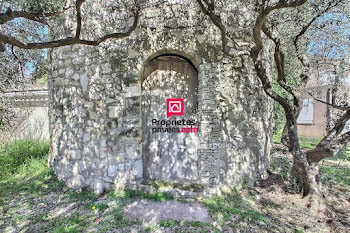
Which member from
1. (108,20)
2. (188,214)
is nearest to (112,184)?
(188,214)

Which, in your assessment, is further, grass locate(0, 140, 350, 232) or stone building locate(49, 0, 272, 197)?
stone building locate(49, 0, 272, 197)

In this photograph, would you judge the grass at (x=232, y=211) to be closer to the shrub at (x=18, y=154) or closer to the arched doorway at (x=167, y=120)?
the arched doorway at (x=167, y=120)

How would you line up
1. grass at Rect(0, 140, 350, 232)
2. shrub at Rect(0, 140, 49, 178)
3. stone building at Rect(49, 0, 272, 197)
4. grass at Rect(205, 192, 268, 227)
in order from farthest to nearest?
shrub at Rect(0, 140, 49, 178), stone building at Rect(49, 0, 272, 197), grass at Rect(205, 192, 268, 227), grass at Rect(0, 140, 350, 232)

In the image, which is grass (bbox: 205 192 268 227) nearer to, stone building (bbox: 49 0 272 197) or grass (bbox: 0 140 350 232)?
grass (bbox: 0 140 350 232)

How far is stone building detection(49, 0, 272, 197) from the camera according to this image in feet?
13.1

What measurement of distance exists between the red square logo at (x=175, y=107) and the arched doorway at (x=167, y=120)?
0.05 m

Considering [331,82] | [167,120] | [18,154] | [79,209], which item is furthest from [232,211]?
[18,154]

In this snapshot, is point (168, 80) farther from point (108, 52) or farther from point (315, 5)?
point (315, 5)

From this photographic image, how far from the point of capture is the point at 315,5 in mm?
3346

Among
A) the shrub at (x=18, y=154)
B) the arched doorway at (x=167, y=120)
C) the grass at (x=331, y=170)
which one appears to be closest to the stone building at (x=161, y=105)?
the arched doorway at (x=167, y=120)

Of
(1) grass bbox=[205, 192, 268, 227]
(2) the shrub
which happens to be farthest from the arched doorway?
(2) the shrub

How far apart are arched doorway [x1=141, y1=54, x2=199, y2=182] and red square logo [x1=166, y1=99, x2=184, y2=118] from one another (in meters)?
0.05

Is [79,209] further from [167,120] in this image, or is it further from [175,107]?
[175,107]

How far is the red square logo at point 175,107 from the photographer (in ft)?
14.3
